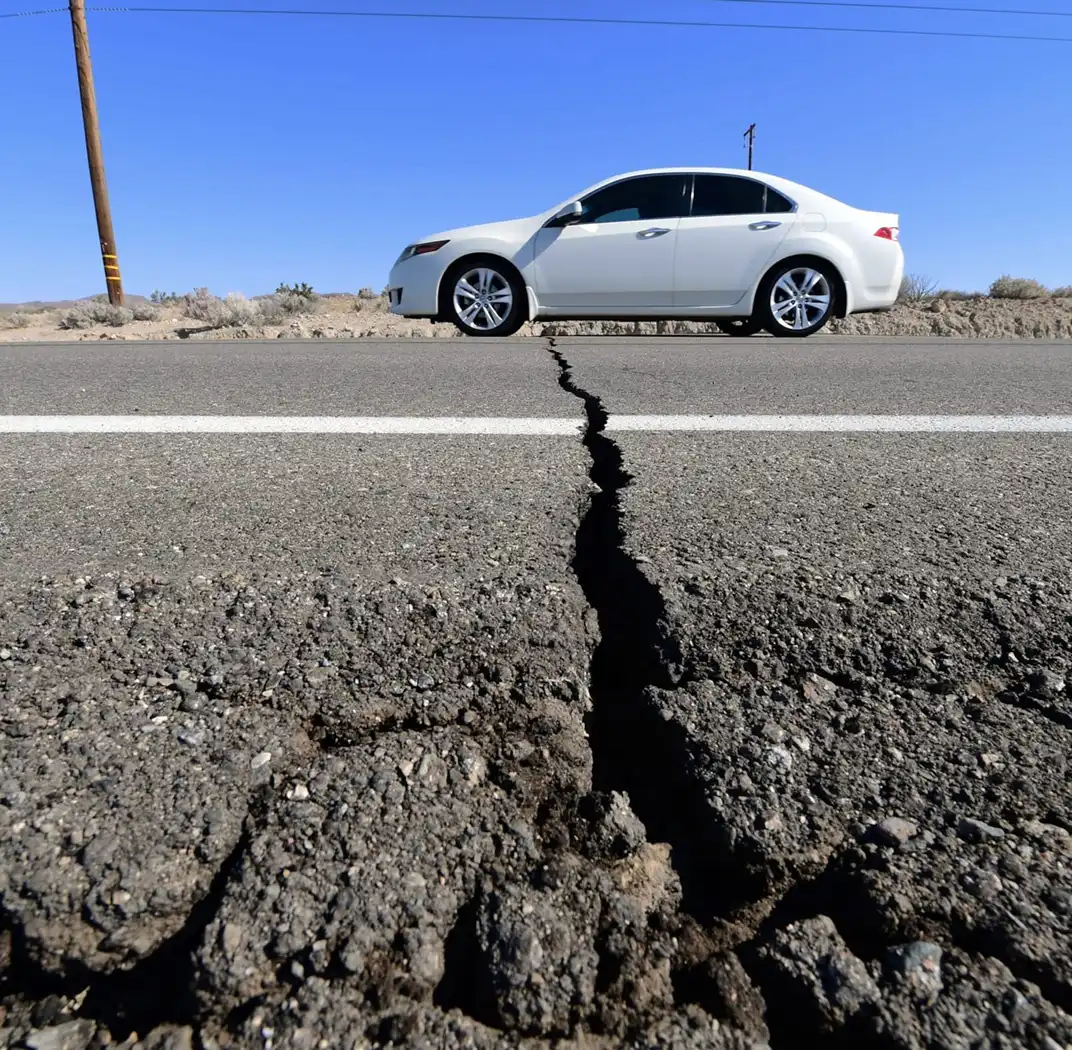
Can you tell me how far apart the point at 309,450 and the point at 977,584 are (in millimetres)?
2055

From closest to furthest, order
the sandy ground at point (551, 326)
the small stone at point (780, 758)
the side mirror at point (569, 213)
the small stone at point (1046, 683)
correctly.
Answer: the small stone at point (780, 758) → the small stone at point (1046, 683) → the side mirror at point (569, 213) → the sandy ground at point (551, 326)

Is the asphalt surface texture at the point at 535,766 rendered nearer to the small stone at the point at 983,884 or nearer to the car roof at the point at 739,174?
the small stone at the point at 983,884

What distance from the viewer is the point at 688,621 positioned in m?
1.57

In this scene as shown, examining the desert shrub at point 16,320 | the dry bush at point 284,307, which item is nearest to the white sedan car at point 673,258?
the dry bush at point 284,307

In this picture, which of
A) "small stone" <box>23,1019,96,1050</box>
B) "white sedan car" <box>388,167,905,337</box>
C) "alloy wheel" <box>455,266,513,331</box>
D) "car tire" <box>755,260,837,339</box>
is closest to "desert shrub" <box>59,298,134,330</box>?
"white sedan car" <box>388,167,905,337</box>

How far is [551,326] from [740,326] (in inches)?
124

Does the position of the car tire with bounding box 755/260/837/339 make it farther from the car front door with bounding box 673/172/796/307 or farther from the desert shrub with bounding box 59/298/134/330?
the desert shrub with bounding box 59/298/134/330

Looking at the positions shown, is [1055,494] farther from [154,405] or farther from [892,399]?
[154,405]

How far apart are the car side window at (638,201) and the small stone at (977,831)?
7688 millimetres

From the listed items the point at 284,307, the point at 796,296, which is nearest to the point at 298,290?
the point at 284,307

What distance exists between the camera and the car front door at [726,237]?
314 inches

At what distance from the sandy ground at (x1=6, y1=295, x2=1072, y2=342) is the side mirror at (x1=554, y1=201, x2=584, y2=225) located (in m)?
1.81

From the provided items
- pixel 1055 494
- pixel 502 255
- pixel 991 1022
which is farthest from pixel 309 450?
pixel 502 255

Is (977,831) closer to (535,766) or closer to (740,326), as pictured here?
(535,766)
